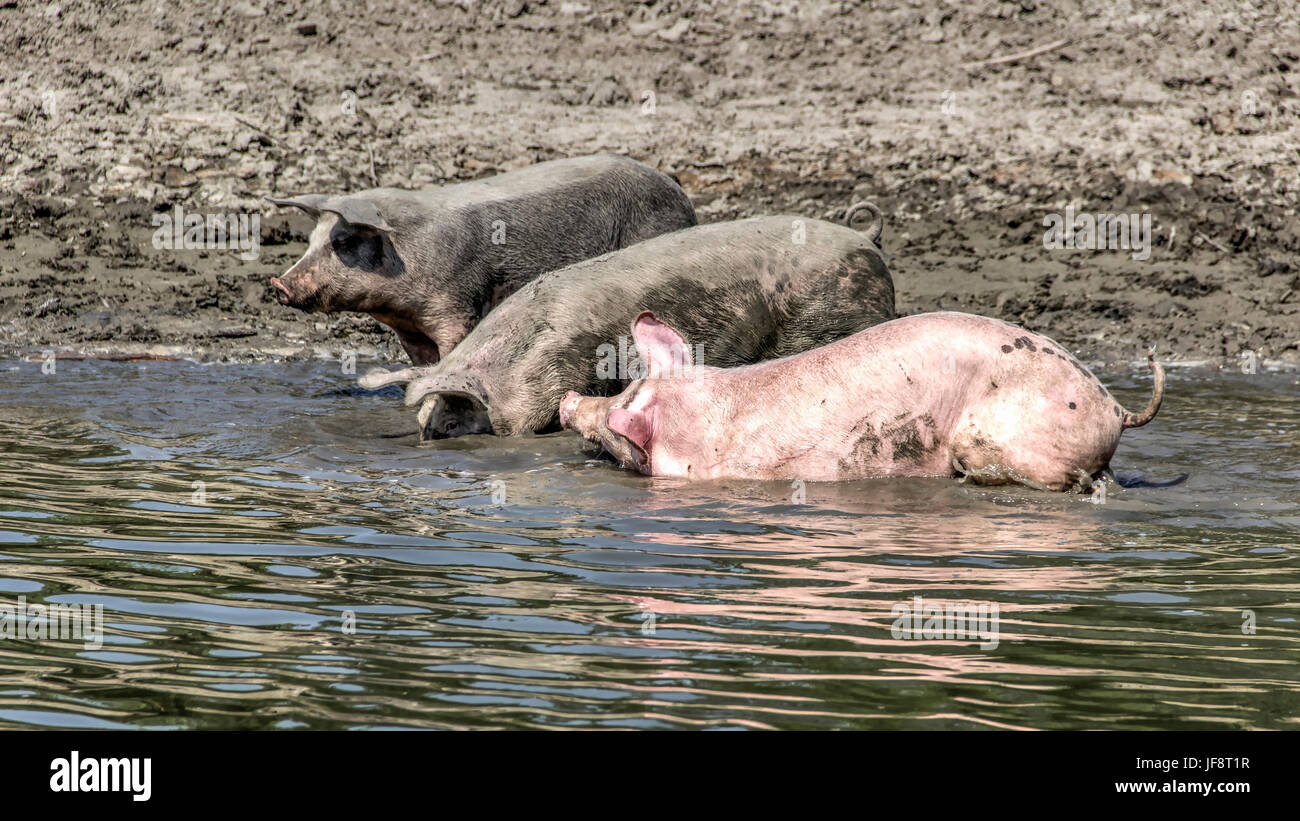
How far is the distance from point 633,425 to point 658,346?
1.34 ft

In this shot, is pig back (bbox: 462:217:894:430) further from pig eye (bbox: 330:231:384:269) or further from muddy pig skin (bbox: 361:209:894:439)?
pig eye (bbox: 330:231:384:269)

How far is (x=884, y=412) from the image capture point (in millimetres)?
6934

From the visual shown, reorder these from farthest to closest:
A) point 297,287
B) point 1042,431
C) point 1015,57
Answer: point 1015,57
point 297,287
point 1042,431

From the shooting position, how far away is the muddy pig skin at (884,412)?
669 centimetres

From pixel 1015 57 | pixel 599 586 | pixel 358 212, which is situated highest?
pixel 1015 57

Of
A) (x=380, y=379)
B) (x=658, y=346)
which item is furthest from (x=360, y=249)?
(x=658, y=346)

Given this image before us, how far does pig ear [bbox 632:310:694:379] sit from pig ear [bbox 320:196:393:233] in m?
2.19

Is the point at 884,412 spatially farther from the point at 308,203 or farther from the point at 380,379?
the point at 308,203

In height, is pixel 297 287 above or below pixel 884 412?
above

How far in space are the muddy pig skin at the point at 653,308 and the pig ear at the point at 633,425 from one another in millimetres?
957

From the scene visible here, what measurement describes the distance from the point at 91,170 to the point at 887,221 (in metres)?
5.83

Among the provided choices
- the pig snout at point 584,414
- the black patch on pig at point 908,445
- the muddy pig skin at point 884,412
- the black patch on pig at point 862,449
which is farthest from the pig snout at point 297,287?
the black patch on pig at point 908,445

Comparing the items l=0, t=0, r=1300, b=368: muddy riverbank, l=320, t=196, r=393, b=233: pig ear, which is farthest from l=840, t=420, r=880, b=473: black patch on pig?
l=0, t=0, r=1300, b=368: muddy riverbank

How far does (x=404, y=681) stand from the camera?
4.36 m
